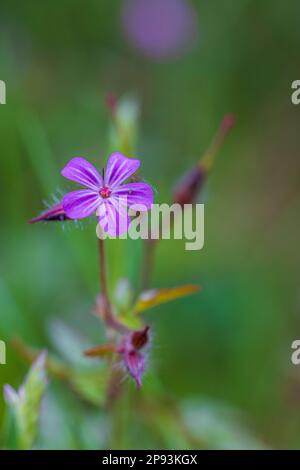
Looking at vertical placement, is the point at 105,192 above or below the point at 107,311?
above

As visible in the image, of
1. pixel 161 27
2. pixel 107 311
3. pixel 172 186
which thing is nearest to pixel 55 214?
pixel 107 311

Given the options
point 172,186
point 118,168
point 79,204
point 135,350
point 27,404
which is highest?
point 172,186

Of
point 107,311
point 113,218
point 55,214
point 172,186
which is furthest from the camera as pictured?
point 172,186

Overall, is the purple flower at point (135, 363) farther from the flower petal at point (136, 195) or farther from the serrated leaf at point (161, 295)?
the flower petal at point (136, 195)

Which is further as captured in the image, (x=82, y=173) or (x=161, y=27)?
(x=161, y=27)

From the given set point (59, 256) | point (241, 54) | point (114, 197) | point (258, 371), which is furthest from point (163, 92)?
point (114, 197)

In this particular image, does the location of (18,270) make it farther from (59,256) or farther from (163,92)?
(163,92)

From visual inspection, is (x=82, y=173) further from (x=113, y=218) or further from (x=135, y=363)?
(x=135, y=363)
